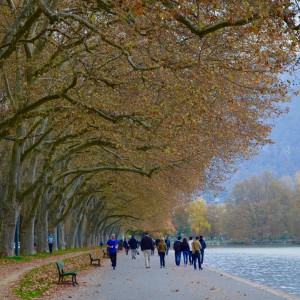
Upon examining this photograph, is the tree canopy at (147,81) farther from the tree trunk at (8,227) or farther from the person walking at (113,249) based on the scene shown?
the person walking at (113,249)

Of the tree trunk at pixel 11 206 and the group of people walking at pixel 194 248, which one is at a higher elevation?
the tree trunk at pixel 11 206

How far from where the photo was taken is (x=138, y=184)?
41.2 metres

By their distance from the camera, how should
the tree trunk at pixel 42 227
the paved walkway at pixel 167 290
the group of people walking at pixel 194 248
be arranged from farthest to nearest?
the tree trunk at pixel 42 227, the group of people walking at pixel 194 248, the paved walkway at pixel 167 290

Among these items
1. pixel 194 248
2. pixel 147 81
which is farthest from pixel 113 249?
pixel 147 81

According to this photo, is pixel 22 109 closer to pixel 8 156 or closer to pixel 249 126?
pixel 249 126

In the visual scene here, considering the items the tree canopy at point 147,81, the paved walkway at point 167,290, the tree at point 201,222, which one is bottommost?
the paved walkway at point 167,290

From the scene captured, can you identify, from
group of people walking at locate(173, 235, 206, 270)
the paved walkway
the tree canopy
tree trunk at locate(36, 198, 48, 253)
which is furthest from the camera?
tree trunk at locate(36, 198, 48, 253)

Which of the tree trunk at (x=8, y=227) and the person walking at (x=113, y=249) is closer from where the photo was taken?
the person walking at (x=113, y=249)

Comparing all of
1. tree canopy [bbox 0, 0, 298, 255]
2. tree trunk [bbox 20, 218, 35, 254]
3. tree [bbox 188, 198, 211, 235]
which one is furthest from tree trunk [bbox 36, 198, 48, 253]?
tree [bbox 188, 198, 211, 235]

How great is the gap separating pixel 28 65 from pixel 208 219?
147385mm

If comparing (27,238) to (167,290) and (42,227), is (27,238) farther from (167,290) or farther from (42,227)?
(167,290)

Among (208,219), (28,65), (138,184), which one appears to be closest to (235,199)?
(208,219)

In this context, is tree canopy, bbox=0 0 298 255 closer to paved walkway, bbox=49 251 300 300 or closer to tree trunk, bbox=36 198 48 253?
tree trunk, bbox=36 198 48 253

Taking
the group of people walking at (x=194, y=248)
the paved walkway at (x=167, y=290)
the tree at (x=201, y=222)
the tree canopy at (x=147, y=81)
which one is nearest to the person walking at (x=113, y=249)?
the group of people walking at (x=194, y=248)
